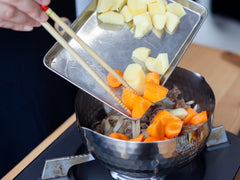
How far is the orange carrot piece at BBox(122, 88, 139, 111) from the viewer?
2.84 feet

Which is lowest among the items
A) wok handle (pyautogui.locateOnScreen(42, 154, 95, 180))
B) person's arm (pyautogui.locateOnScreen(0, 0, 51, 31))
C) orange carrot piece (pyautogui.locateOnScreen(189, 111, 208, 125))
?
orange carrot piece (pyautogui.locateOnScreen(189, 111, 208, 125))

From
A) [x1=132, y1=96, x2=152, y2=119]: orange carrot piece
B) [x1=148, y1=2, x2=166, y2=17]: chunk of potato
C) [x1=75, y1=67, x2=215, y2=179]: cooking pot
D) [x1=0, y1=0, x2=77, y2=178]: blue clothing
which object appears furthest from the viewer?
[x1=0, y1=0, x2=77, y2=178]: blue clothing

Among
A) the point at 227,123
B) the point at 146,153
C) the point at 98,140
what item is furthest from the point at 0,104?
the point at 227,123

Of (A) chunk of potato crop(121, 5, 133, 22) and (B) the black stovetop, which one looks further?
(A) chunk of potato crop(121, 5, 133, 22)

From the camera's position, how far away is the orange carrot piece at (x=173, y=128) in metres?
0.79

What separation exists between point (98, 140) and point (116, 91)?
23cm

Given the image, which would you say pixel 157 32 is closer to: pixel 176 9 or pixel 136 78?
pixel 176 9

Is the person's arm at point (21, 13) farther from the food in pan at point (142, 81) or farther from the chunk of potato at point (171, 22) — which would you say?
the chunk of potato at point (171, 22)

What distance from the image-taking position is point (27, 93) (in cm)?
133

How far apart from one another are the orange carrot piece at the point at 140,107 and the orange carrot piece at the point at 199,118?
0.16 meters

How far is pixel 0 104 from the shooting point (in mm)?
1262

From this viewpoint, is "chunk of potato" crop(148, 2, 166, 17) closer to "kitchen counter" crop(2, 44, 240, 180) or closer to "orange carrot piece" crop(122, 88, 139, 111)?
"orange carrot piece" crop(122, 88, 139, 111)

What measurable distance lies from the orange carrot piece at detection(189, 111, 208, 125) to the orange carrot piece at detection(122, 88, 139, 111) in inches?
7.5

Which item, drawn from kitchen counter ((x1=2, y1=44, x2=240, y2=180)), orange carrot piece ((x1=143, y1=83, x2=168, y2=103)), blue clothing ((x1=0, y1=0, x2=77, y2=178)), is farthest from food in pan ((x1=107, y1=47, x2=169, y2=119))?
blue clothing ((x1=0, y1=0, x2=77, y2=178))
